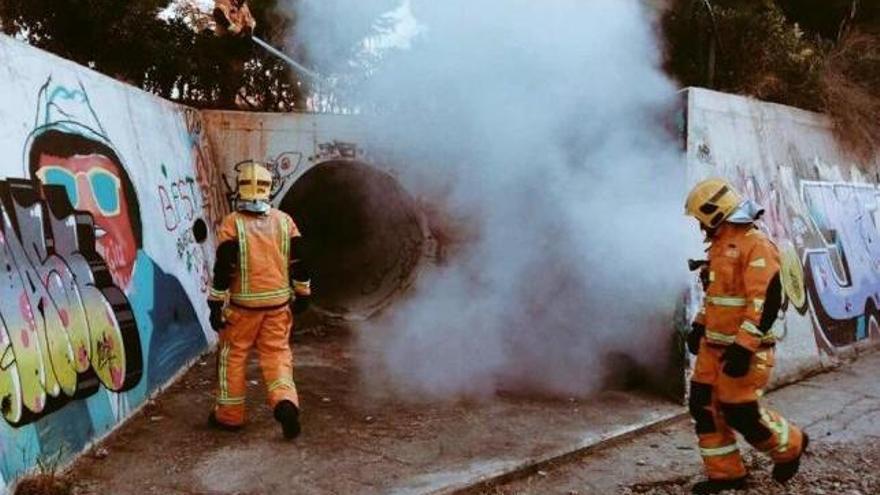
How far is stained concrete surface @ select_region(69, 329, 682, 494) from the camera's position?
4430mm

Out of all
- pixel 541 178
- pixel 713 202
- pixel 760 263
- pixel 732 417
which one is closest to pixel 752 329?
pixel 760 263

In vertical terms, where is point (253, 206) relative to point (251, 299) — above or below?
above

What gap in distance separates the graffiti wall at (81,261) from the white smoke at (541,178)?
6.76 ft

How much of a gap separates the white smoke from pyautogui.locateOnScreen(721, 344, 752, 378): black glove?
6.61 ft

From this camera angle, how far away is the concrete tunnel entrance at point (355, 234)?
31.7ft

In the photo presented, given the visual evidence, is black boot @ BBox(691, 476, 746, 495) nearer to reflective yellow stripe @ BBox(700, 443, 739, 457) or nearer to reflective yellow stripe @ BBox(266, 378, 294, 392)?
reflective yellow stripe @ BBox(700, 443, 739, 457)

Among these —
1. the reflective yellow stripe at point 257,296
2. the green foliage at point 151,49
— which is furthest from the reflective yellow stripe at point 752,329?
the green foliage at point 151,49

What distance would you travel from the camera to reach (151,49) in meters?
12.6

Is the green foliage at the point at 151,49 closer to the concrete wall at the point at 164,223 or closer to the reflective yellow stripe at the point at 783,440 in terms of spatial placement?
the concrete wall at the point at 164,223

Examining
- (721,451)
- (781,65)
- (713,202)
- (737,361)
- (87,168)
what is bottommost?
(721,451)

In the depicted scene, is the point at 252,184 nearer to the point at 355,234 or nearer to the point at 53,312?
the point at 53,312

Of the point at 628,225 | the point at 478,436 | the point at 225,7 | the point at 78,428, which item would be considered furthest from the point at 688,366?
the point at 225,7

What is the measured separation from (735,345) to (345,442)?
2.47 m

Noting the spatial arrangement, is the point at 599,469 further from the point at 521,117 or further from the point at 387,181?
the point at 387,181
